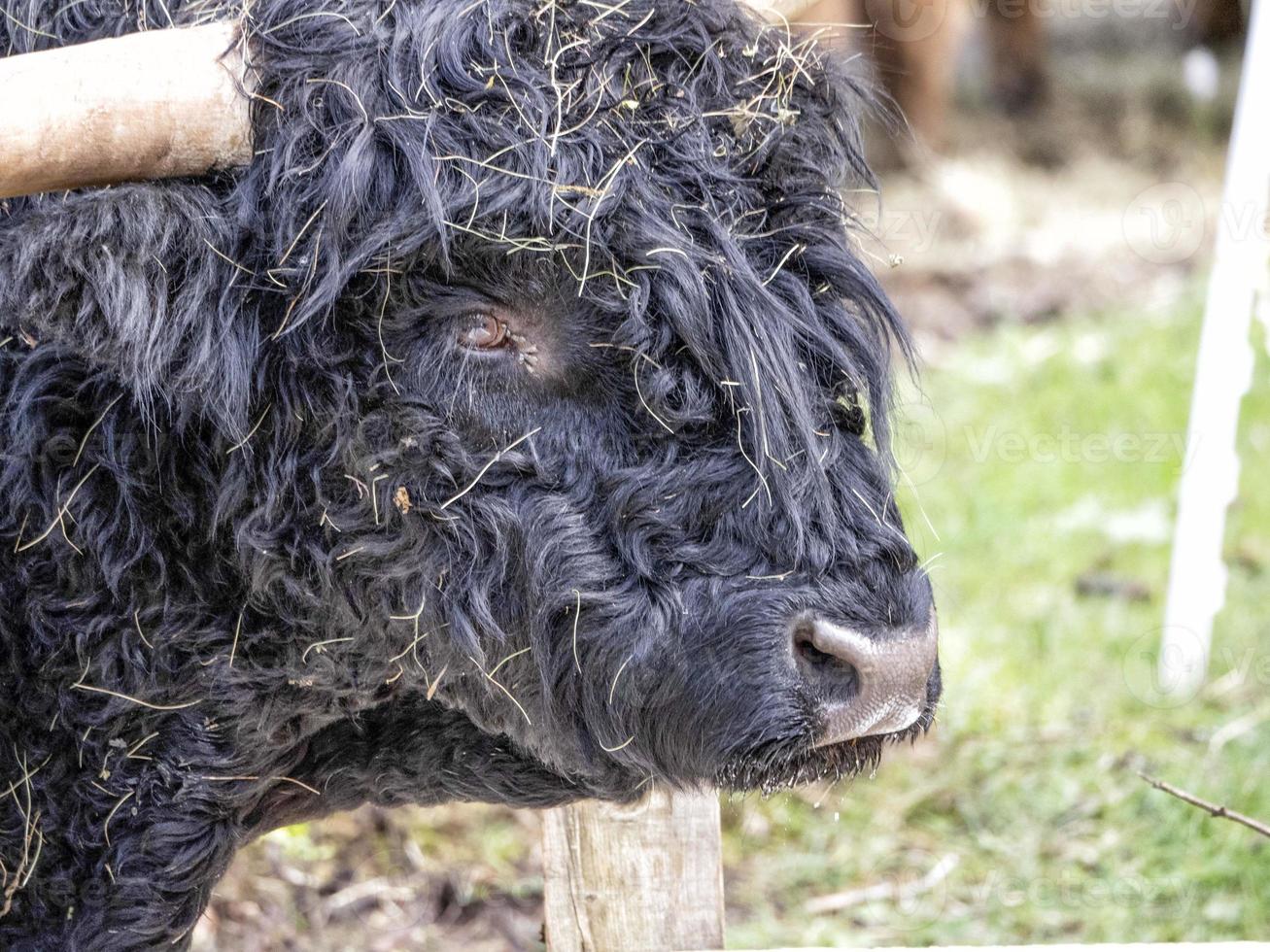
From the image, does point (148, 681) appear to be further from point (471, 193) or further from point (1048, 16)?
point (1048, 16)

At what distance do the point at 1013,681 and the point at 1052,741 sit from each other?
15.9 inches

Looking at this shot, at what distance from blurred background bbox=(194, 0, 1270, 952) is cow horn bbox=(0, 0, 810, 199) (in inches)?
48.3

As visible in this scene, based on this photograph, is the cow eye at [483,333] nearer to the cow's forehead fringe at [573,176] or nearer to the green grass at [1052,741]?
the cow's forehead fringe at [573,176]

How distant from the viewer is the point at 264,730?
2586mm

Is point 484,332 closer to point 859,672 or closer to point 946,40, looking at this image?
point 859,672

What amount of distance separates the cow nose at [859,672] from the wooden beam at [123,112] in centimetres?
126

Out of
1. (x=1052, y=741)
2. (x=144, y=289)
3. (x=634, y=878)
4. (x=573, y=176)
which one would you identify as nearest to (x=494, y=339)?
(x=573, y=176)

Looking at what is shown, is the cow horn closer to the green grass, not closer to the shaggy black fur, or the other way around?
the shaggy black fur

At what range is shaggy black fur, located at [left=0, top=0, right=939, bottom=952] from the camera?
87.4 inches

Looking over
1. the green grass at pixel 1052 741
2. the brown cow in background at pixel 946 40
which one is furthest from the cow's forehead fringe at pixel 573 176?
the brown cow in background at pixel 946 40

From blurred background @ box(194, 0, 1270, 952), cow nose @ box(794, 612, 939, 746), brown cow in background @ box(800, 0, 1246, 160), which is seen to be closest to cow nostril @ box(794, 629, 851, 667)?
cow nose @ box(794, 612, 939, 746)

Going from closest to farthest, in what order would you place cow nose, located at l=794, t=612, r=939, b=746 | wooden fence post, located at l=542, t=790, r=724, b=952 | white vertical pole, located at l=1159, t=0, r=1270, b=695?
cow nose, located at l=794, t=612, r=939, b=746
wooden fence post, located at l=542, t=790, r=724, b=952
white vertical pole, located at l=1159, t=0, r=1270, b=695

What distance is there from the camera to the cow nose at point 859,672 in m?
2.13

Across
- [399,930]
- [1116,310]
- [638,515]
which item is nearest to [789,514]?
[638,515]
